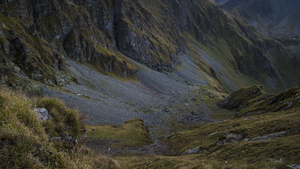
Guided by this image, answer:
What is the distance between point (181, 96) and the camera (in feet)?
389

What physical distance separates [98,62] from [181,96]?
55.8 meters

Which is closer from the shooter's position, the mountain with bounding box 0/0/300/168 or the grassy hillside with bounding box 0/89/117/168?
the grassy hillside with bounding box 0/89/117/168

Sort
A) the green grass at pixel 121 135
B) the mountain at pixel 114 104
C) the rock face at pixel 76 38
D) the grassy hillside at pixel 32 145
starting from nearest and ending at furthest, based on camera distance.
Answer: the grassy hillside at pixel 32 145
the mountain at pixel 114 104
the green grass at pixel 121 135
the rock face at pixel 76 38

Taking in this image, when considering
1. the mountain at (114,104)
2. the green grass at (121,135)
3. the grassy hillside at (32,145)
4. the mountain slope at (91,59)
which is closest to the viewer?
the grassy hillside at (32,145)

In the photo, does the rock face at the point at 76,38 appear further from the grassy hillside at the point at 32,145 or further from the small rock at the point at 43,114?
the grassy hillside at the point at 32,145

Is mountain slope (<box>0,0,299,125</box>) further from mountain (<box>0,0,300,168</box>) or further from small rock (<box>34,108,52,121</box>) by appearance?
small rock (<box>34,108,52,121</box>)

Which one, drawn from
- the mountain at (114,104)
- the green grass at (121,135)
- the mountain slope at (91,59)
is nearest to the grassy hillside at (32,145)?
the mountain at (114,104)

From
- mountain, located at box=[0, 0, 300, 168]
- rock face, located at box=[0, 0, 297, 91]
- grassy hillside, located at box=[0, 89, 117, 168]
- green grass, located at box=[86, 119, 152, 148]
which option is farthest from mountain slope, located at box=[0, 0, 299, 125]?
grassy hillside, located at box=[0, 89, 117, 168]

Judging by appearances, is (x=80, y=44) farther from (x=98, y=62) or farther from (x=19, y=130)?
(x=19, y=130)

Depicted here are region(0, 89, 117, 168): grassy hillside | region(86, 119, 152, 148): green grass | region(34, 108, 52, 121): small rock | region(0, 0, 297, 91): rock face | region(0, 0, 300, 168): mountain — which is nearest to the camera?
region(0, 89, 117, 168): grassy hillside

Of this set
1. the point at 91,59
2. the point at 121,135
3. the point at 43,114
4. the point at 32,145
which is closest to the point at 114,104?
the point at 121,135

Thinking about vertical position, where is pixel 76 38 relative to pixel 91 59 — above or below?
above

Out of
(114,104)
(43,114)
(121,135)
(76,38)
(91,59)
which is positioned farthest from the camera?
(91,59)

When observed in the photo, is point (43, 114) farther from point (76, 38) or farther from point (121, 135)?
point (76, 38)
